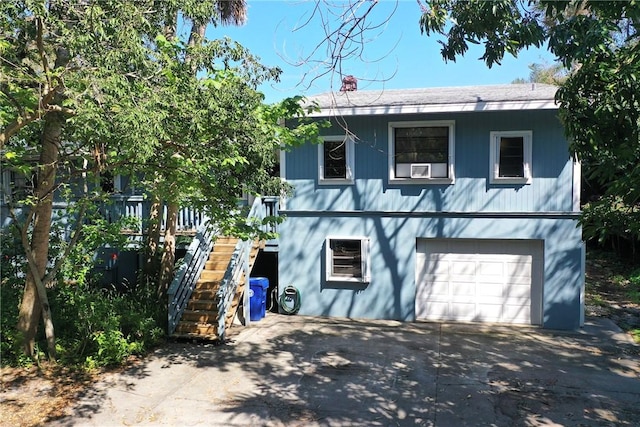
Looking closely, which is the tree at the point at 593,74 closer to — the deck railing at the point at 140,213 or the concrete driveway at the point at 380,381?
the concrete driveway at the point at 380,381

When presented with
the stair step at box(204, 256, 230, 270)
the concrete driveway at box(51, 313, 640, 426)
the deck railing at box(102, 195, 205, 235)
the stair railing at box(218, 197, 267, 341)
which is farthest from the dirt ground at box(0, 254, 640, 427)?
the deck railing at box(102, 195, 205, 235)

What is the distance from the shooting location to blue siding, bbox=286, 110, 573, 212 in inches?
378

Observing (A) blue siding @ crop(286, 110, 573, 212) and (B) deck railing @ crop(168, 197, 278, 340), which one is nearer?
(B) deck railing @ crop(168, 197, 278, 340)

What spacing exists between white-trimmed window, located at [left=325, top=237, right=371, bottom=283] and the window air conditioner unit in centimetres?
183

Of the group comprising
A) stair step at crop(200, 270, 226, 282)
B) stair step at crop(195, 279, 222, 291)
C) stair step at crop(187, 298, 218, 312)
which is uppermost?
stair step at crop(200, 270, 226, 282)

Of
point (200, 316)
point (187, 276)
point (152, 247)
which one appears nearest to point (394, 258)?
point (200, 316)

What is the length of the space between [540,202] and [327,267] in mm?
4851

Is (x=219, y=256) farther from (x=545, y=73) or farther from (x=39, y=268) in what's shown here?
(x=545, y=73)

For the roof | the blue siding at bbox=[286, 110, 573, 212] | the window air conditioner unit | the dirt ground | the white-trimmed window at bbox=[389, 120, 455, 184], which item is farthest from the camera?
the window air conditioner unit

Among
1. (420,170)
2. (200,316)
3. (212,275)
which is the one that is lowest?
(200,316)

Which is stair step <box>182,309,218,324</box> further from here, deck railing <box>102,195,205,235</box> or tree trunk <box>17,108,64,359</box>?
deck railing <box>102,195,205,235</box>

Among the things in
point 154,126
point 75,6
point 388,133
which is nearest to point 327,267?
point 388,133

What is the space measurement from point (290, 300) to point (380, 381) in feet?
14.8

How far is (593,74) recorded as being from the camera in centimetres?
356
